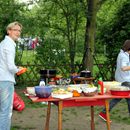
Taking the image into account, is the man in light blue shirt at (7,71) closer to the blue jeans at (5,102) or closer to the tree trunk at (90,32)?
the blue jeans at (5,102)

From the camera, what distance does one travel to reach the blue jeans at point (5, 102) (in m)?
5.96

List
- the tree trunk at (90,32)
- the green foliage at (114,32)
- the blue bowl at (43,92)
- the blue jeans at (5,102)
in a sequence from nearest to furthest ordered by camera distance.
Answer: the blue bowl at (43,92), the blue jeans at (5,102), the tree trunk at (90,32), the green foliage at (114,32)

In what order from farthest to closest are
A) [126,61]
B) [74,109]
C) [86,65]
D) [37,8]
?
[37,8] → [86,65] → [74,109] → [126,61]

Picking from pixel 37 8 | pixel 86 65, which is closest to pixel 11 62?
pixel 86 65

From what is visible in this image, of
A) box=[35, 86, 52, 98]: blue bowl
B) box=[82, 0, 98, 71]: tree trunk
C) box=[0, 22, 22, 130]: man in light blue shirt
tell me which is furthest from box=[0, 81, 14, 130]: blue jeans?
box=[82, 0, 98, 71]: tree trunk

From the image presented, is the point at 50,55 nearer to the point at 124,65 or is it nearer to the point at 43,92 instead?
the point at 124,65

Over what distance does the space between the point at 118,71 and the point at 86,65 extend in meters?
6.27

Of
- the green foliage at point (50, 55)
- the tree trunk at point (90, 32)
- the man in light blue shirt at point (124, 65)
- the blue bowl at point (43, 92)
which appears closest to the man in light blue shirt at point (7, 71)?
the blue bowl at point (43, 92)

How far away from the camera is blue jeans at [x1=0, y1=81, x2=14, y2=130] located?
5.96 m

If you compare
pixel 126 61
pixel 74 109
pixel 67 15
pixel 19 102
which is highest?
pixel 67 15

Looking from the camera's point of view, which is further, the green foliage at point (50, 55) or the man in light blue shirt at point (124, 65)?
the green foliage at point (50, 55)

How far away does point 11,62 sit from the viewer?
588 cm

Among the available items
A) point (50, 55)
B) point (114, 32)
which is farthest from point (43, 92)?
point (114, 32)

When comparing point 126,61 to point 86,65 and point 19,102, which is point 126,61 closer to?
point 19,102
